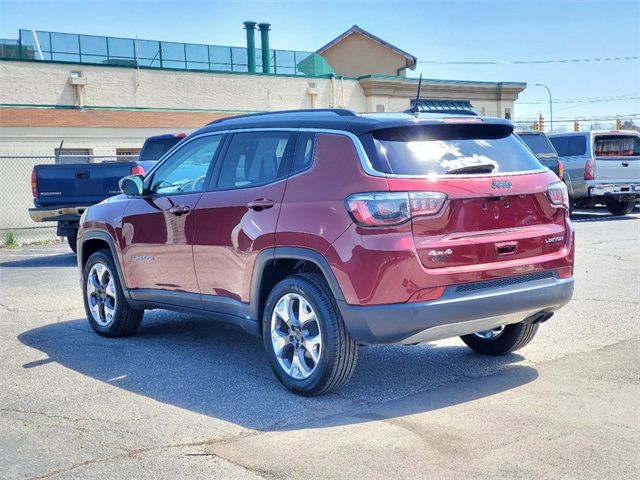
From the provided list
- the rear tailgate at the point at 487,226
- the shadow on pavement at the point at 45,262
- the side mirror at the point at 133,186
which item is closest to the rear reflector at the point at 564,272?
the rear tailgate at the point at 487,226

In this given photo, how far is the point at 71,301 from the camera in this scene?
9.88 m

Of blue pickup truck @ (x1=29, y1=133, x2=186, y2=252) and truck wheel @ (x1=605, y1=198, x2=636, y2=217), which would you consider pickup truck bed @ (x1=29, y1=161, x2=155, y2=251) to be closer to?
blue pickup truck @ (x1=29, y1=133, x2=186, y2=252)

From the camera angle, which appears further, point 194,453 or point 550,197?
point 550,197

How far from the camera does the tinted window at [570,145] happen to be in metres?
20.2

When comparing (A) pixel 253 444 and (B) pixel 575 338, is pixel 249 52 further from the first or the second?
(A) pixel 253 444

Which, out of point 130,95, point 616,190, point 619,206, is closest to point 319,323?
point 616,190

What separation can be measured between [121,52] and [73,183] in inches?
702

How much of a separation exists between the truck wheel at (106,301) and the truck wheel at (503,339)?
307 centimetres

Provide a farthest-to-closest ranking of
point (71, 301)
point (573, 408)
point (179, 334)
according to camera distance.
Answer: point (71, 301)
point (179, 334)
point (573, 408)

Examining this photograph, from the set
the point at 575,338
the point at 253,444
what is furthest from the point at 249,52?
the point at 253,444

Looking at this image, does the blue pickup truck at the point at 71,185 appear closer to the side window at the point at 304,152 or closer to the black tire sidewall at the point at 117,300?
the black tire sidewall at the point at 117,300

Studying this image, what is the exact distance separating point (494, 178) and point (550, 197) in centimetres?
54

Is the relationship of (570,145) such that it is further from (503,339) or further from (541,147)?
(503,339)

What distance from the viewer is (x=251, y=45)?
35.5 meters
